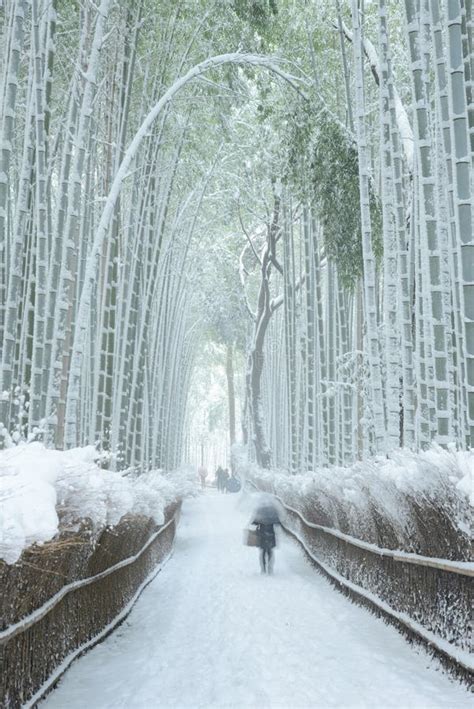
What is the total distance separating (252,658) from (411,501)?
1.15m

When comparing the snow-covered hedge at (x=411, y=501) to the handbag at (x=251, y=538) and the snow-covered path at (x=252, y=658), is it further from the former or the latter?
the handbag at (x=251, y=538)

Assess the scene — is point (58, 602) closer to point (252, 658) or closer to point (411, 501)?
point (252, 658)

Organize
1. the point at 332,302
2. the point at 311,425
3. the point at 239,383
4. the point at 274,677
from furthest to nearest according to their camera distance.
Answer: the point at 239,383
the point at 311,425
the point at 332,302
the point at 274,677

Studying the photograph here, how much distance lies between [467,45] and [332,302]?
5265 mm

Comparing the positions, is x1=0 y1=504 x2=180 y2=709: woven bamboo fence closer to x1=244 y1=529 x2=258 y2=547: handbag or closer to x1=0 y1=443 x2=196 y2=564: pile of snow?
x1=0 y1=443 x2=196 y2=564: pile of snow

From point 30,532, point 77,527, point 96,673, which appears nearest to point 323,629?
point 96,673

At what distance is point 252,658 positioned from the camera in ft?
15.5

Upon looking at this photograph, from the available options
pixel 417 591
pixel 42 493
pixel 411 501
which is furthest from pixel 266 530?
pixel 42 493

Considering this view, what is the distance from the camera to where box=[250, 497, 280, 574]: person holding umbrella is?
29.7 feet

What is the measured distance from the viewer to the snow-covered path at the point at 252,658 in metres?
3.86

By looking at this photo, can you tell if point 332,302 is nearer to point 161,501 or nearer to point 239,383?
point 161,501

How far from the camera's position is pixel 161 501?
8.12 m

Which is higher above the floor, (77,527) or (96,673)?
(77,527)

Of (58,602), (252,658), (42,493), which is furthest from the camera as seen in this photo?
(252,658)
